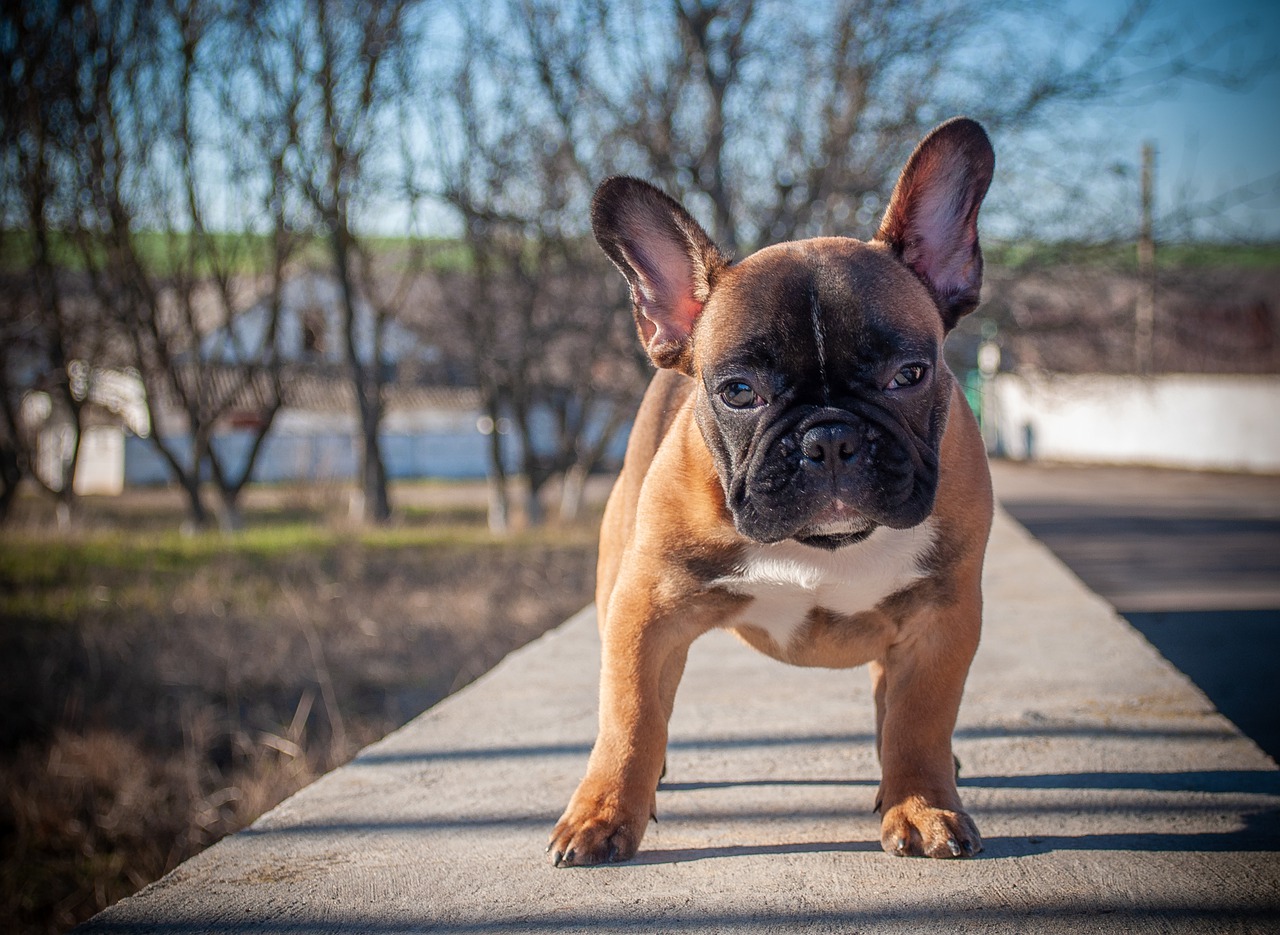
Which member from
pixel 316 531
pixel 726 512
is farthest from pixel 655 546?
pixel 316 531

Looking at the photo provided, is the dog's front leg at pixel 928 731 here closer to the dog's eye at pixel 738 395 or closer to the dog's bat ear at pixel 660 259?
the dog's eye at pixel 738 395

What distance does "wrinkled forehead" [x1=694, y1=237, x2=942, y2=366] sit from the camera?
6.63 feet

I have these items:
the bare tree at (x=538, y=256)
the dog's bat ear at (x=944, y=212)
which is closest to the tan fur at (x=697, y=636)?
the dog's bat ear at (x=944, y=212)

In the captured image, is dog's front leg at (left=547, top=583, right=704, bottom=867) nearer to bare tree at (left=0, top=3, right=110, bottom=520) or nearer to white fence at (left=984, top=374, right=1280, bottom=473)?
bare tree at (left=0, top=3, right=110, bottom=520)

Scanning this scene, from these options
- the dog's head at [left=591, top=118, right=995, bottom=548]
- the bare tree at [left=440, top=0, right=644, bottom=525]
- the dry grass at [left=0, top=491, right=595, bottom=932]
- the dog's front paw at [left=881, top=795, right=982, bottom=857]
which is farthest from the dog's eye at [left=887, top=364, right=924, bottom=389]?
the bare tree at [left=440, top=0, right=644, bottom=525]

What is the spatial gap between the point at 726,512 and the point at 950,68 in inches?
402

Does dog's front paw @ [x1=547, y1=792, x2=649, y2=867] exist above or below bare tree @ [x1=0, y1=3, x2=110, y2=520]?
below

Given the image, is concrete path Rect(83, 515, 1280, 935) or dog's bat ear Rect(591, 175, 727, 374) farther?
dog's bat ear Rect(591, 175, 727, 374)

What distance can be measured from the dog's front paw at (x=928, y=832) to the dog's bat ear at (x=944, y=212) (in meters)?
1.12

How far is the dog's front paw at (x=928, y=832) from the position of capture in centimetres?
212

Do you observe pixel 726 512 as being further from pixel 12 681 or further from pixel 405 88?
pixel 405 88

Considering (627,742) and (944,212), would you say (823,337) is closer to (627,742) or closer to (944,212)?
(944,212)

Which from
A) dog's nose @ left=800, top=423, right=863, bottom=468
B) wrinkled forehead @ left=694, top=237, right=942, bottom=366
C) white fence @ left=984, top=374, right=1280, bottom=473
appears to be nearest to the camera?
dog's nose @ left=800, top=423, right=863, bottom=468

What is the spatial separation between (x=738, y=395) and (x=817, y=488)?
11.7 inches
